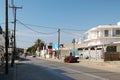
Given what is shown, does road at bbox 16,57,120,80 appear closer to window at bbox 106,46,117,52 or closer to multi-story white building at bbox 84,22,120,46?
window at bbox 106,46,117,52

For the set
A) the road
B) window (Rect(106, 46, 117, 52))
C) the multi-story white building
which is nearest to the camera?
the road

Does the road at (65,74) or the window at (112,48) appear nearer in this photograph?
A: the road at (65,74)

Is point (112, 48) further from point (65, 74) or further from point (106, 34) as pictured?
point (65, 74)

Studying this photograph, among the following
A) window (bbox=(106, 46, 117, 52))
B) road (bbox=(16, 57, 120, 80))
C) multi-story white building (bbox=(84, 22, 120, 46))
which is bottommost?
road (bbox=(16, 57, 120, 80))

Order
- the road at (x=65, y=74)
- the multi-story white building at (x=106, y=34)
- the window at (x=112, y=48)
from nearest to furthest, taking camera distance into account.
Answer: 1. the road at (x=65, y=74)
2. the window at (x=112, y=48)
3. the multi-story white building at (x=106, y=34)

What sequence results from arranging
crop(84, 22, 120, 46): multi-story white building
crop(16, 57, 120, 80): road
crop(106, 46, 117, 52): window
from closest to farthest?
crop(16, 57, 120, 80): road < crop(106, 46, 117, 52): window < crop(84, 22, 120, 46): multi-story white building

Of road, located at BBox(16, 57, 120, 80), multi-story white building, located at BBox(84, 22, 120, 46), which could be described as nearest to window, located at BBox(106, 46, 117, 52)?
multi-story white building, located at BBox(84, 22, 120, 46)

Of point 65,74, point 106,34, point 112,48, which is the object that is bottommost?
point 65,74

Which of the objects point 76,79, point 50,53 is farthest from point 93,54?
point 50,53

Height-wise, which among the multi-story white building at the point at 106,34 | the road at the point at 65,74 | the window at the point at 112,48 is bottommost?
the road at the point at 65,74

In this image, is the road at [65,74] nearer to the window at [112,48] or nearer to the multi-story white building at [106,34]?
the window at [112,48]

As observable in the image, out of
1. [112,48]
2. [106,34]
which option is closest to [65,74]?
[112,48]

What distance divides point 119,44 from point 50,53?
7275 centimetres

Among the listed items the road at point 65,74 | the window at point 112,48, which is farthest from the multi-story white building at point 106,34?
the road at point 65,74
